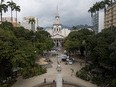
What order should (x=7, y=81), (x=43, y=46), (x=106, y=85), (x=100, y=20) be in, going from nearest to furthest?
(x=106, y=85), (x=7, y=81), (x=43, y=46), (x=100, y=20)

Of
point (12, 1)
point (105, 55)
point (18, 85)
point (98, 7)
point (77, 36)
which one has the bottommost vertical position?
point (18, 85)

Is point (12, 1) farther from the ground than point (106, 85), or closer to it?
farther from the ground

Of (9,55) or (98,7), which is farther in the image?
(98,7)

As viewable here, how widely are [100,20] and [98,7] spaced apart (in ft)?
121

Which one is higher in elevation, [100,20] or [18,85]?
[100,20]

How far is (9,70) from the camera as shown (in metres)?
19.3

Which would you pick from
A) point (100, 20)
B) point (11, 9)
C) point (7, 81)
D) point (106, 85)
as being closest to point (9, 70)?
point (7, 81)

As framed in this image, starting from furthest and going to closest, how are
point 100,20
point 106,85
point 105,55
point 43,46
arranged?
point 100,20 → point 43,46 → point 105,55 → point 106,85

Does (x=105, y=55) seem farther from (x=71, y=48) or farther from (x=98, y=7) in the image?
(x=98, y=7)

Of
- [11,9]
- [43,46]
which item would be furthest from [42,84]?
[11,9]

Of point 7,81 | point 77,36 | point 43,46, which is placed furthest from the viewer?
point 77,36

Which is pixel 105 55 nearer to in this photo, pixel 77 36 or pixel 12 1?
pixel 77 36

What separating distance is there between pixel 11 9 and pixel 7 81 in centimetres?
3202

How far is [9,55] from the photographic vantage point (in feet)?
48.6
